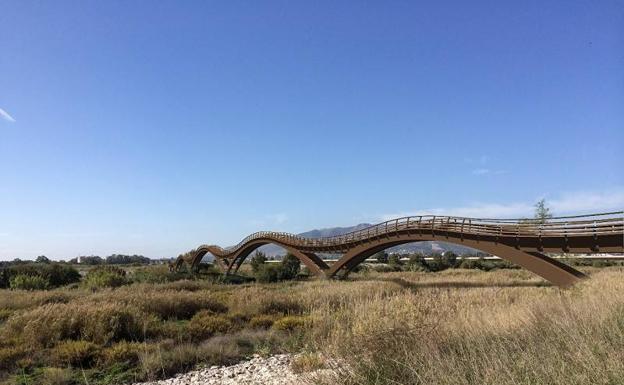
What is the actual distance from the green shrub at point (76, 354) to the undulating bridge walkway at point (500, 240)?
21.4 m

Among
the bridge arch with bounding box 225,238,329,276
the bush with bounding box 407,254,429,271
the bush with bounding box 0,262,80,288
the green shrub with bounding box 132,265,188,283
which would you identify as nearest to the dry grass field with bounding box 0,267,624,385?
the green shrub with bounding box 132,265,188,283

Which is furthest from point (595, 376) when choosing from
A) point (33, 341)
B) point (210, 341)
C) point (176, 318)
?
point (176, 318)

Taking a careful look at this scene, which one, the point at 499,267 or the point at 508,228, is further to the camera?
the point at 499,267

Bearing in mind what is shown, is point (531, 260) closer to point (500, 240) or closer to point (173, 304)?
point (500, 240)

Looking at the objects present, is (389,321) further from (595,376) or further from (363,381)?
(595,376)

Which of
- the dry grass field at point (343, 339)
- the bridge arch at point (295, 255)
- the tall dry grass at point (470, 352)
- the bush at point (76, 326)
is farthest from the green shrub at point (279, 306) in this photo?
the bridge arch at point (295, 255)

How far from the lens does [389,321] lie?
7062mm

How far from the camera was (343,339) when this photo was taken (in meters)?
6.73

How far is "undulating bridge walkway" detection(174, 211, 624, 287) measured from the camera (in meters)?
22.8

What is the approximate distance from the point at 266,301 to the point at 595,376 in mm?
16819

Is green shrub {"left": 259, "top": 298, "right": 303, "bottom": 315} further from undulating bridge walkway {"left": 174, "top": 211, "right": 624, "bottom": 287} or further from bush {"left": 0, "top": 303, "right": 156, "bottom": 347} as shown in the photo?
undulating bridge walkway {"left": 174, "top": 211, "right": 624, "bottom": 287}

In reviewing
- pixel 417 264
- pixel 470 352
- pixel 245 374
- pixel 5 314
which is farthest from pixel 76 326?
pixel 417 264

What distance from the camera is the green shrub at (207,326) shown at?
14.5 metres

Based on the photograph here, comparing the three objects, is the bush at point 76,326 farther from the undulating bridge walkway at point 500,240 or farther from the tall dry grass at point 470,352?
the undulating bridge walkway at point 500,240
